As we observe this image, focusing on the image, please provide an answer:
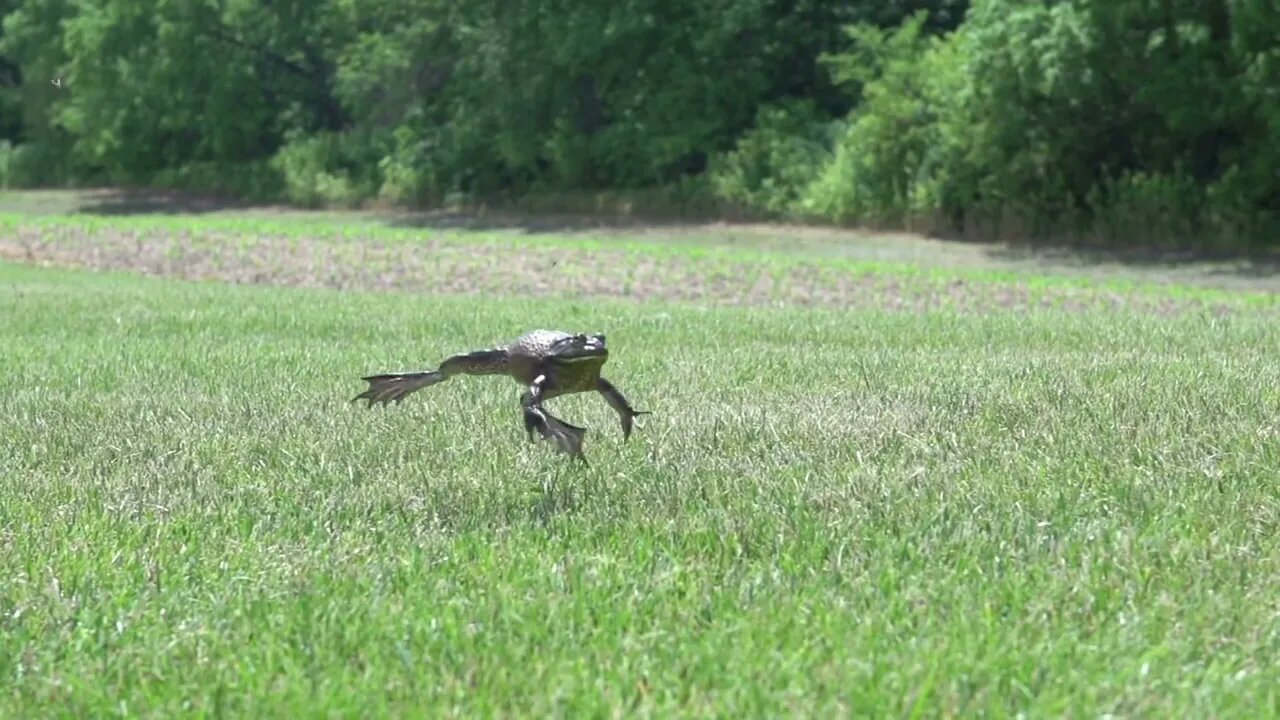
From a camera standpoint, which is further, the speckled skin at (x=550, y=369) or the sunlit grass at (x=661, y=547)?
the speckled skin at (x=550, y=369)

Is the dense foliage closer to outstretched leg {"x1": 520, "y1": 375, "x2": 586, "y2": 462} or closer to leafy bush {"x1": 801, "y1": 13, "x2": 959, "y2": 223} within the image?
leafy bush {"x1": 801, "y1": 13, "x2": 959, "y2": 223}

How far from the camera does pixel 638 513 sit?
6.26 m

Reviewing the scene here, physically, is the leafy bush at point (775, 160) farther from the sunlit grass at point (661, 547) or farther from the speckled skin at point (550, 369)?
the speckled skin at point (550, 369)

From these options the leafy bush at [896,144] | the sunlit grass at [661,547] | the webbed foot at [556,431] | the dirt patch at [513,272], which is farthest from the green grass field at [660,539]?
the leafy bush at [896,144]

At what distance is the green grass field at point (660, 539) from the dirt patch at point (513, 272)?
375 inches

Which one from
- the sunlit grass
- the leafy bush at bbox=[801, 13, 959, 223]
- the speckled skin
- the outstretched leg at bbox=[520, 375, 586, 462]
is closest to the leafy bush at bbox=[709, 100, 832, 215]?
the leafy bush at bbox=[801, 13, 959, 223]

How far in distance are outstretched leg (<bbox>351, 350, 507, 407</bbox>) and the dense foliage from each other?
25.7m

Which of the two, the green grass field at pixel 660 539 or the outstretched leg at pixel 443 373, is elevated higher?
the outstretched leg at pixel 443 373

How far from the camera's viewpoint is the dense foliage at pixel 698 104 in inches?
1266

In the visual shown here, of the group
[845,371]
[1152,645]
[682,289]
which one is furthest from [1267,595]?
[682,289]

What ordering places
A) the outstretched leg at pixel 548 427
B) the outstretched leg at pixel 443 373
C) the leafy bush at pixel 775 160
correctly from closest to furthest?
1. the outstretched leg at pixel 548 427
2. the outstretched leg at pixel 443 373
3. the leafy bush at pixel 775 160

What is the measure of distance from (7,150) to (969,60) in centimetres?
4257

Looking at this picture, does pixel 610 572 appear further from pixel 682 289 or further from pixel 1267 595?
pixel 682 289

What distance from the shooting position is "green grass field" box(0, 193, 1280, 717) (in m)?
4.34
